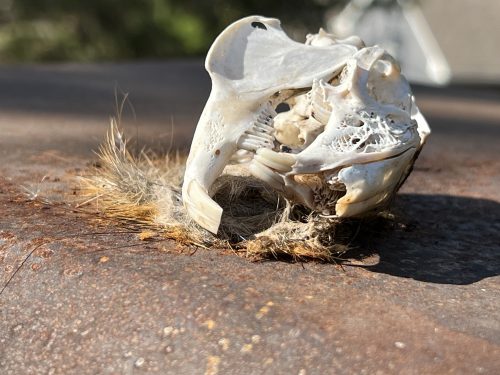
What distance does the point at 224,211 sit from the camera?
2717 millimetres

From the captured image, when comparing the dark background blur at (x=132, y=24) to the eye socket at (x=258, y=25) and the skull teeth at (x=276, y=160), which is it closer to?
the eye socket at (x=258, y=25)

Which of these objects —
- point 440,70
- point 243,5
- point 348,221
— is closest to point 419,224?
point 348,221

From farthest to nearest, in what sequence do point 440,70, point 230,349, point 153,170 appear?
point 440,70, point 153,170, point 230,349

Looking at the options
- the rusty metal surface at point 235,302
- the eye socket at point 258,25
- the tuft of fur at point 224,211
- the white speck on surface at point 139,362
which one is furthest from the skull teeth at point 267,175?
the white speck on surface at point 139,362

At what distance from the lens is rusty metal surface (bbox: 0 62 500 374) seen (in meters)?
2.05

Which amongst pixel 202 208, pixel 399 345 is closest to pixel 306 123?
pixel 202 208

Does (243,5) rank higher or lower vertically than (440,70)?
higher

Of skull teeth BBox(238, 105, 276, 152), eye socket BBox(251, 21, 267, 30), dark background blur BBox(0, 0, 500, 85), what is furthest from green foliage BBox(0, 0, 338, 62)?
skull teeth BBox(238, 105, 276, 152)

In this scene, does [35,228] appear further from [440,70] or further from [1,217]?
[440,70]

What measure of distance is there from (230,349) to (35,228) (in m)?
0.90

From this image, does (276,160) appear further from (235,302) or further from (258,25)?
(258,25)

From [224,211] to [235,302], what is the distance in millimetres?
556

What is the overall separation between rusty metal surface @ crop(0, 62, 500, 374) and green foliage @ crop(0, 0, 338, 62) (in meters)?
11.4

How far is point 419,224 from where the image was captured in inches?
125
